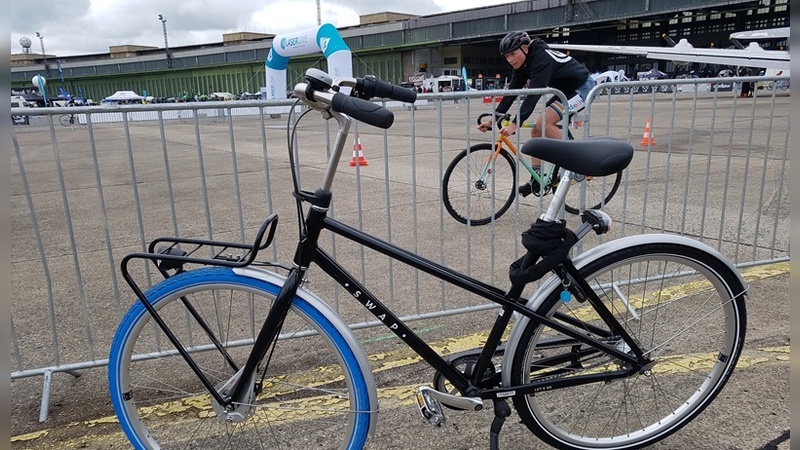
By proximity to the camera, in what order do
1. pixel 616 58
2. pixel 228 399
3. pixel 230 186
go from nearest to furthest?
pixel 228 399, pixel 230 186, pixel 616 58

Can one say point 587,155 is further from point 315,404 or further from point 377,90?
point 315,404

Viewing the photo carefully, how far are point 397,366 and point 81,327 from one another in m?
2.24

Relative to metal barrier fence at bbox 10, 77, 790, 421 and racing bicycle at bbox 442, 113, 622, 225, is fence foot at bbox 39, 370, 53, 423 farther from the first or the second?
racing bicycle at bbox 442, 113, 622, 225

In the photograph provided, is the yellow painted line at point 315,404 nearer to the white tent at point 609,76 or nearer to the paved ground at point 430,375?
the paved ground at point 430,375

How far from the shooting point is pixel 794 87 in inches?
63.9

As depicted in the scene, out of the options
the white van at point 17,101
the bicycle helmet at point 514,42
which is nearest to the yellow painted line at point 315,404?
the white van at point 17,101

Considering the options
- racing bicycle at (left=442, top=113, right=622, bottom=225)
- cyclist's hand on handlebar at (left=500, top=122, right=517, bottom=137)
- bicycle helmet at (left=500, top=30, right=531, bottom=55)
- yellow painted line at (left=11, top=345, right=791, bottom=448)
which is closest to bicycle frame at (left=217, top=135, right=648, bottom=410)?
yellow painted line at (left=11, top=345, right=791, bottom=448)

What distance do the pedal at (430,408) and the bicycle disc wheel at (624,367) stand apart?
323mm

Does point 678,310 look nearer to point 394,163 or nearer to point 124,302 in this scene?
point 124,302

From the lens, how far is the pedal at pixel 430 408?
221 centimetres

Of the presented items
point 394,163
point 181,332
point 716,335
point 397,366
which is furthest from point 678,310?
point 394,163

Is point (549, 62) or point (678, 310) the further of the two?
point (549, 62)

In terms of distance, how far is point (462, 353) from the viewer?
2357 mm

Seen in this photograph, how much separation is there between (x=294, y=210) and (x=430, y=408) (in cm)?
494
